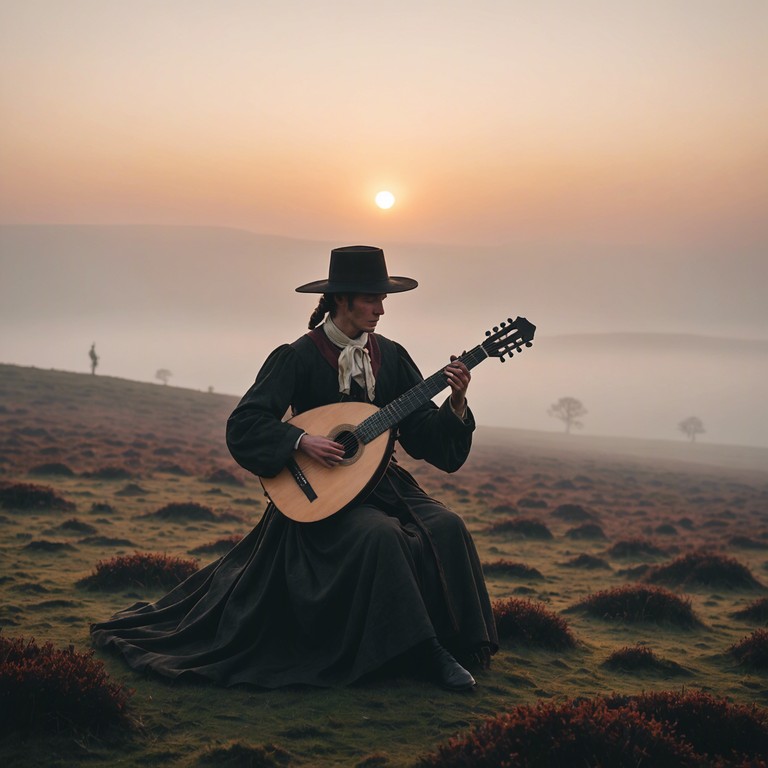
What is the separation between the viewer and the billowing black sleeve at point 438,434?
5.91 meters

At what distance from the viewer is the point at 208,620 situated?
5855mm

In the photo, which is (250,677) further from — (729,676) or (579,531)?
(579,531)

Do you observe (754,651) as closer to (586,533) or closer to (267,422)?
(267,422)

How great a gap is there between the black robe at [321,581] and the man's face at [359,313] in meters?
0.20

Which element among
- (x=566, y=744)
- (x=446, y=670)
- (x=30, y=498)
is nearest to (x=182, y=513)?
(x=30, y=498)

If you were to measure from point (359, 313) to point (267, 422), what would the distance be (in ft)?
3.39

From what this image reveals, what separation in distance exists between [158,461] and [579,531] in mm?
12925

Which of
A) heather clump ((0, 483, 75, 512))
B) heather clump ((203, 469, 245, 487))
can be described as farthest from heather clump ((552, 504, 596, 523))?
heather clump ((0, 483, 75, 512))

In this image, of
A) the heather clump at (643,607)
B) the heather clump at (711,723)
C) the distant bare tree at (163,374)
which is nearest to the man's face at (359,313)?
the heather clump at (711,723)

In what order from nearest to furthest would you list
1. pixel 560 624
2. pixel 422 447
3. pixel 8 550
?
pixel 422 447 → pixel 560 624 → pixel 8 550

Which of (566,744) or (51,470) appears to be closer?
(566,744)

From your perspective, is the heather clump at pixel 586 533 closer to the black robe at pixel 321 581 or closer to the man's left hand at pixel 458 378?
the black robe at pixel 321 581

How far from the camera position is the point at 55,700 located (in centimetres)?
430

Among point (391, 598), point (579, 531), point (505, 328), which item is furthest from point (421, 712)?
point (579, 531)
